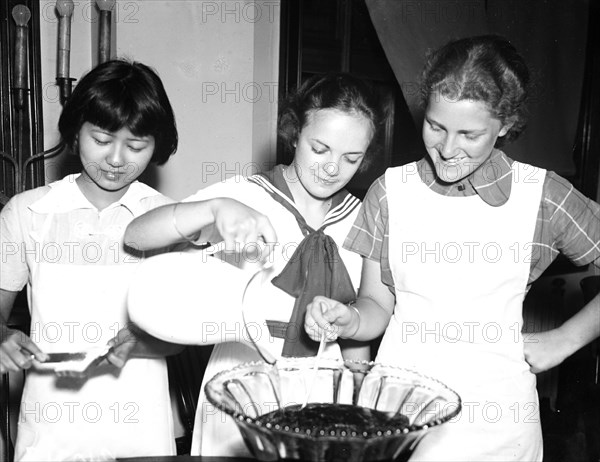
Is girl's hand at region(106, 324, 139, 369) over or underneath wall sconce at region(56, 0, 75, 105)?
underneath

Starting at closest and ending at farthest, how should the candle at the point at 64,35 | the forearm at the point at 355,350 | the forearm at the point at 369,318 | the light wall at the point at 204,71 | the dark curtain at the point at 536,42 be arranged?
the forearm at the point at 369,318
the forearm at the point at 355,350
the candle at the point at 64,35
the light wall at the point at 204,71
the dark curtain at the point at 536,42

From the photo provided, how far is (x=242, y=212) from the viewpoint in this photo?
3.29 feet

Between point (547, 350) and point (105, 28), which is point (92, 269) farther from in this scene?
point (547, 350)

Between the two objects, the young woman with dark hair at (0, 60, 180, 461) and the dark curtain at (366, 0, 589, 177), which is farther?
the dark curtain at (366, 0, 589, 177)

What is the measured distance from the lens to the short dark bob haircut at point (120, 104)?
3.99 ft

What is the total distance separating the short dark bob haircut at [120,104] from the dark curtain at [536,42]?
1.05 m

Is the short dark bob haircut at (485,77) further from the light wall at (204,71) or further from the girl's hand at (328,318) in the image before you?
the light wall at (204,71)

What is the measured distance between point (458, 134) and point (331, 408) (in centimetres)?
53

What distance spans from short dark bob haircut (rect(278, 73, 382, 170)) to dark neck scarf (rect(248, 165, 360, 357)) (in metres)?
0.16

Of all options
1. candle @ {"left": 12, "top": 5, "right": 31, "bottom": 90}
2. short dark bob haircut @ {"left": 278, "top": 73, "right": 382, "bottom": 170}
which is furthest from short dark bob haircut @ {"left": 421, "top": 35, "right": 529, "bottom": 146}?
candle @ {"left": 12, "top": 5, "right": 31, "bottom": 90}

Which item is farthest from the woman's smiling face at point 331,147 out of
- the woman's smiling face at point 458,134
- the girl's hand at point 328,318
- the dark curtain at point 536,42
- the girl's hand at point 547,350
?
the dark curtain at point 536,42

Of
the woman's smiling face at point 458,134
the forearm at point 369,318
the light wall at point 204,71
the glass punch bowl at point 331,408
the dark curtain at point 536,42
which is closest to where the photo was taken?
the glass punch bowl at point 331,408

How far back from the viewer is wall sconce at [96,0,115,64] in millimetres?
1607

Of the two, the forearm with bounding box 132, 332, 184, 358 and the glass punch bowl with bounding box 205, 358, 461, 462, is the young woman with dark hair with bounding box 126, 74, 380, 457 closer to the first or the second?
the forearm with bounding box 132, 332, 184, 358
